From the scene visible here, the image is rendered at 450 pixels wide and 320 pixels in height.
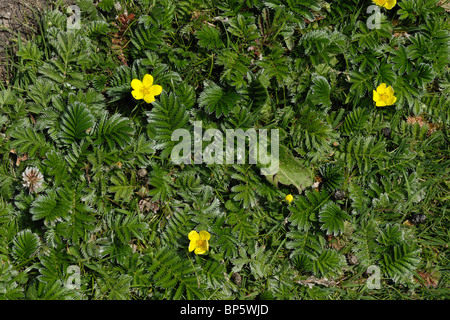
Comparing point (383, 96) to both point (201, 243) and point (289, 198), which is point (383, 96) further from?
point (201, 243)

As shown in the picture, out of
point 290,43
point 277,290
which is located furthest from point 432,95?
point 277,290

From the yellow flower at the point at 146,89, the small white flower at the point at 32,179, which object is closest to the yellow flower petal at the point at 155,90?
the yellow flower at the point at 146,89

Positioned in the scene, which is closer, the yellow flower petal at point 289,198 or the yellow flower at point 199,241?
the yellow flower at point 199,241

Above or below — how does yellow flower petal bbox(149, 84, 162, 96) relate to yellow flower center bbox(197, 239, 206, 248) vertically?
above

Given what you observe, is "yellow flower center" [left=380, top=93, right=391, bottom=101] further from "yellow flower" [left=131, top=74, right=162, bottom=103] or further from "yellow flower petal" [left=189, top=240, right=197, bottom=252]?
"yellow flower petal" [left=189, top=240, right=197, bottom=252]

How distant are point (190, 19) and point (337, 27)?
1.19 metres

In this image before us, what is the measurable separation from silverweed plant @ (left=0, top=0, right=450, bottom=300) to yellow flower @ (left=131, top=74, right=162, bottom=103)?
0.01m

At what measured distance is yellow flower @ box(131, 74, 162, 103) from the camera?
3.27 m

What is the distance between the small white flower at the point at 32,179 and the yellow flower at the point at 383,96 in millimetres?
2536

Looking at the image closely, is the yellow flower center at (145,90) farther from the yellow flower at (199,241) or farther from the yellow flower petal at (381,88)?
the yellow flower petal at (381,88)

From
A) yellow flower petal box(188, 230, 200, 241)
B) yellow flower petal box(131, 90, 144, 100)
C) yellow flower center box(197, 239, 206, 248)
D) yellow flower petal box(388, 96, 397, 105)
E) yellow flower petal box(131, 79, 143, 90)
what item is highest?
yellow flower petal box(131, 79, 143, 90)

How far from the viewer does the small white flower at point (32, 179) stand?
10.3ft

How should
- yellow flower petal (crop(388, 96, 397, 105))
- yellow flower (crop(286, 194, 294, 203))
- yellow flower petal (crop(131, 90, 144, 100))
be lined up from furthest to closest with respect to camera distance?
yellow flower petal (crop(388, 96, 397, 105)), yellow flower (crop(286, 194, 294, 203)), yellow flower petal (crop(131, 90, 144, 100))

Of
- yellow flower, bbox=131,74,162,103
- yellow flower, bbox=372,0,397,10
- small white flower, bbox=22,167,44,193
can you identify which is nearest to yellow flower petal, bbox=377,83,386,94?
yellow flower, bbox=372,0,397,10
